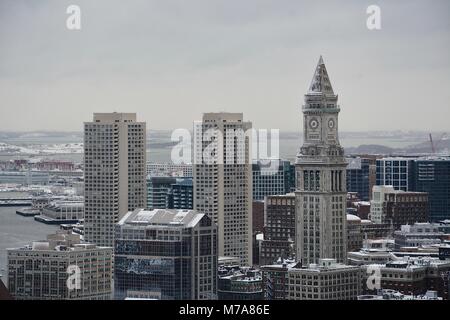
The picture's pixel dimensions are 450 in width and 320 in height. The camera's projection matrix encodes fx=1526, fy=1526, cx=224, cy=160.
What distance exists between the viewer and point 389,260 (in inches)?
734

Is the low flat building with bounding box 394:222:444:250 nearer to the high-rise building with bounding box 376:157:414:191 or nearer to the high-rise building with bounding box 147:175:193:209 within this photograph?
the high-rise building with bounding box 376:157:414:191

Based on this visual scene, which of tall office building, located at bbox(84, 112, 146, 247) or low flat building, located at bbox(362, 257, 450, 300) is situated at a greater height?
tall office building, located at bbox(84, 112, 146, 247)

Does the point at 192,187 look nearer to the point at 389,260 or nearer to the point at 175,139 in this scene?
the point at 175,139

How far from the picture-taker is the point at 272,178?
22438 millimetres

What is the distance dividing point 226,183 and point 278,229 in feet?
3.92

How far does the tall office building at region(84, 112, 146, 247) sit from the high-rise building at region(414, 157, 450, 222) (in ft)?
15.7

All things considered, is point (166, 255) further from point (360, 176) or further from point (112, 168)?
point (360, 176)

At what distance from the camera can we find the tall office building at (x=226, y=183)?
2111cm

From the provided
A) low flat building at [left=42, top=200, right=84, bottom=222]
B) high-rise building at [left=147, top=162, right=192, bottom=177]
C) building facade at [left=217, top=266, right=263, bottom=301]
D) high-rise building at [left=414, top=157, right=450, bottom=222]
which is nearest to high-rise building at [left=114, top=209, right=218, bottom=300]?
building facade at [left=217, top=266, right=263, bottom=301]

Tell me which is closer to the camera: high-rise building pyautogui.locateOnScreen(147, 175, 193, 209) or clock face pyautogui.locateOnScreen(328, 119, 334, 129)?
clock face pyautogui.locateOnScreen(328, 119, 334, 129)

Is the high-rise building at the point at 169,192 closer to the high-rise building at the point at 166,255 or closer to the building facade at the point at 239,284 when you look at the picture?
the high-rise building at the point at 166,255

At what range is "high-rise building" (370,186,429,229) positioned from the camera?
23.8m
